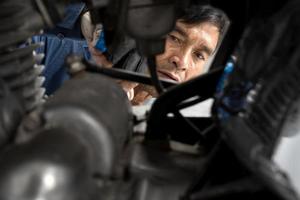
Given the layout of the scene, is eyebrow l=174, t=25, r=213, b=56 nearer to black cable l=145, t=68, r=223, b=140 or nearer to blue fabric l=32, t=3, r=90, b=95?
blue fabric l=32, t=3, r=90, b=95

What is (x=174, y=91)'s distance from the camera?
0.47m

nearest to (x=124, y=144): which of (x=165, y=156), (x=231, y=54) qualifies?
(x=165, y=156)

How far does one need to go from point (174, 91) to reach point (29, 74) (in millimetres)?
204

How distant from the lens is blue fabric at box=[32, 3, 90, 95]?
5.08ft

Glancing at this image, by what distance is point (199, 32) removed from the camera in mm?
1309

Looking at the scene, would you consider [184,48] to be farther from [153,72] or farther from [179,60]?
[153,72]

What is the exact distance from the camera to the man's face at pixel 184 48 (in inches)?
51.7

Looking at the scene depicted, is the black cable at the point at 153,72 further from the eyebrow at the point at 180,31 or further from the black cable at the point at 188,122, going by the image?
the eyebrow at the point at 180,31

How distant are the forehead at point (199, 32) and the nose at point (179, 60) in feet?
0.19

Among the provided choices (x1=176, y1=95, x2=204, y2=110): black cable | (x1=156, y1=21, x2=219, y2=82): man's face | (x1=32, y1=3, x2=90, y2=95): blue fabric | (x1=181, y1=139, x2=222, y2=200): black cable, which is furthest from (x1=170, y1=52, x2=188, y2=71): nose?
(x1=181, y1=139, x2=222, y2=200): black cable

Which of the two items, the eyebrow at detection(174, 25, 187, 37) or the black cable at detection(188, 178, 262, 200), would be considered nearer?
the black cable at detection(188, 178, 262, 200)

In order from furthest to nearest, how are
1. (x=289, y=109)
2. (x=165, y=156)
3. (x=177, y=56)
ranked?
(x=177, y=56) → (x=165, y=156) → (x=289, y=109)

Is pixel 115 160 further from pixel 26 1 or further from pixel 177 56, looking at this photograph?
pixel 177 56

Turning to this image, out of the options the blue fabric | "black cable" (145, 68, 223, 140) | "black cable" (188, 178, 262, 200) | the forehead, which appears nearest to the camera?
"black cable" (188, 178, 262, 200)
